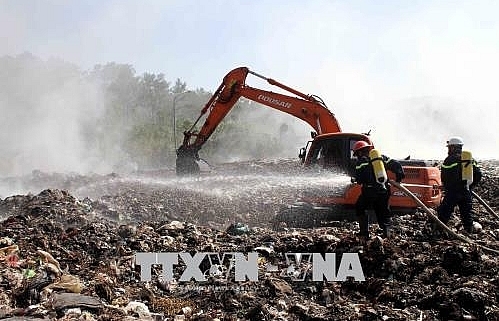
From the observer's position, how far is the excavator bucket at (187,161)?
14.5m

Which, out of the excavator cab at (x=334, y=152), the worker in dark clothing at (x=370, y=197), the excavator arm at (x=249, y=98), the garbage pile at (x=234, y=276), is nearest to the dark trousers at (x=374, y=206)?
the worker in dark clothing at (x=370, y=197)

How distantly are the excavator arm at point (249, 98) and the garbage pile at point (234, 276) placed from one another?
3614 millimetres

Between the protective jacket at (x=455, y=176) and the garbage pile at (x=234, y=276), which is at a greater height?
the protective jacket at (x=455, y=176)

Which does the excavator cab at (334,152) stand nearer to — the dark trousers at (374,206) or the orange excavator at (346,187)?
the orange excavator at (346,187)

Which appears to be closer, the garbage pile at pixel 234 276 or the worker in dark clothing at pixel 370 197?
the garbage pile at pixel 234 276

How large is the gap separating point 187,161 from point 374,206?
7.20 metres

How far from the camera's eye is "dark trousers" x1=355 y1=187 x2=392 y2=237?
803 cm

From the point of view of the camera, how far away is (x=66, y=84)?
107 feet

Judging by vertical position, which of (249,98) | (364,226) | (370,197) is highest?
(249,98)

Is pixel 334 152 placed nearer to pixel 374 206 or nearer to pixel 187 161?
pixel 374 206

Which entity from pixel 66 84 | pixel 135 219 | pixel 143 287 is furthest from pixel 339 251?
pixel 66 84

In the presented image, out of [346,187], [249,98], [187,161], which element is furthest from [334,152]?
[187,161]

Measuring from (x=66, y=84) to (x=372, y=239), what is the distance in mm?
28449

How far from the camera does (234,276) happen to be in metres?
6.66
